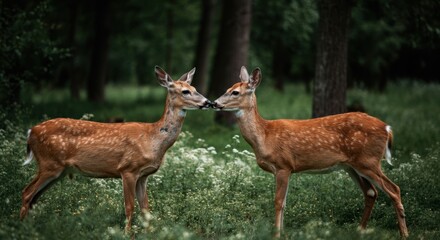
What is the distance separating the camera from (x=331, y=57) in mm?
11867

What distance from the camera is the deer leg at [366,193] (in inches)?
325

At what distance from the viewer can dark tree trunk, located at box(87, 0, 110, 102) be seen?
71.4 feet

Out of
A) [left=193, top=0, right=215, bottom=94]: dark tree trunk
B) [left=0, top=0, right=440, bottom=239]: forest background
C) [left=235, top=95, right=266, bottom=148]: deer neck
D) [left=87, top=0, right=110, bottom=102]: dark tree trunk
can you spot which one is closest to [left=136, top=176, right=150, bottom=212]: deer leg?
[left=0, top=0, right=440, bottom=239]: forest background

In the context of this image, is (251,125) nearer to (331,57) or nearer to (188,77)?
(188,77)

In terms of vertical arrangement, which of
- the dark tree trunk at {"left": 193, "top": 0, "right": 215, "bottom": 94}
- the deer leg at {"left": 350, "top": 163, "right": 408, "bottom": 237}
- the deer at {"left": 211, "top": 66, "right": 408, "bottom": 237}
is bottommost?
the dark tree trunk at {"left": 193, "top": 0, "right": 215, "bottom": 94}

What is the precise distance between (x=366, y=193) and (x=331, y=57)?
4.00 metres

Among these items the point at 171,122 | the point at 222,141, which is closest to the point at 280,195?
the point at 171,122

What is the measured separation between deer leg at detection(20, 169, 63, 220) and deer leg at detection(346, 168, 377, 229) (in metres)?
3.53

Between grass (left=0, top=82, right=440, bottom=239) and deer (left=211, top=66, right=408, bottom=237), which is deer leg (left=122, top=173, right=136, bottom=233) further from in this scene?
deer (left=211, top=66, right=408, bottom=237)

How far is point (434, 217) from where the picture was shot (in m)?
8.30

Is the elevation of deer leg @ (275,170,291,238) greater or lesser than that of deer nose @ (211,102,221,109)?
lesser

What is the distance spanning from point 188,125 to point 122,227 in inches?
302

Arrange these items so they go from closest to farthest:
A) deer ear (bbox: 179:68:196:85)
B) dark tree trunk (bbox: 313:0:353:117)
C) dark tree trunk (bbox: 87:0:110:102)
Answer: deer ear (bbox: 179:68:196:85) < dark tree trunk (bbox: 313:0:353:117) < dark tree trunk (bbox: 87:0:110:102)

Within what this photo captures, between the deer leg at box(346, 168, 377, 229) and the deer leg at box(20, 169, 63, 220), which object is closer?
the deer leg at box(20, 169, 63, 220)
